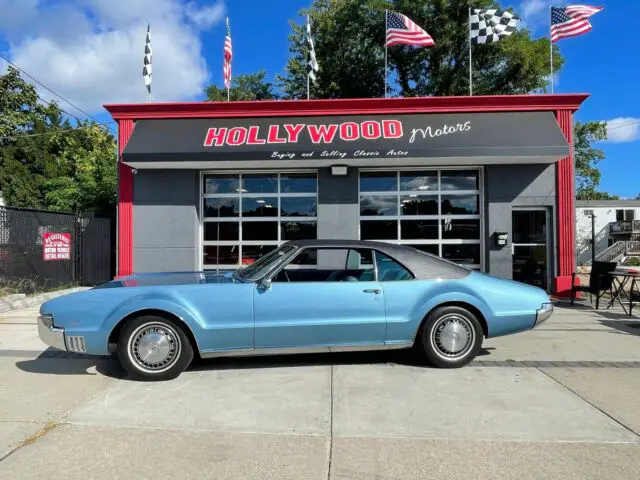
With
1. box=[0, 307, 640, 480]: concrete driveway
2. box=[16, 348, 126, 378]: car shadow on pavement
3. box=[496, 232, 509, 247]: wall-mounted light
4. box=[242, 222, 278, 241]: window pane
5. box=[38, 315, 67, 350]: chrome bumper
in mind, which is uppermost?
box=[242, 222, 278, 241]: window pane

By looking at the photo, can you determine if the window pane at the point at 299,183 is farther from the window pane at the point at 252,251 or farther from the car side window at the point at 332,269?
the car side window at the point at 332,269

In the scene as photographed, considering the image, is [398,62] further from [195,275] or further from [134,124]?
[195,275]

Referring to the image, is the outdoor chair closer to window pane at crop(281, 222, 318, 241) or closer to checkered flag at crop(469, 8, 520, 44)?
window pane at crop(281, 222, 318, 241)

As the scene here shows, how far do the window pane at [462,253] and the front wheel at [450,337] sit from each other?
21.6 ft

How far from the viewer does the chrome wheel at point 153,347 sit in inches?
196

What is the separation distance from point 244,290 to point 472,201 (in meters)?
8.31

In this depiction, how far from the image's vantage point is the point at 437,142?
10.9 metres

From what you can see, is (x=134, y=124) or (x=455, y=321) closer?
(x=455, y=321)

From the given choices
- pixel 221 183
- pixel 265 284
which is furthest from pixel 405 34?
pixel 265 284

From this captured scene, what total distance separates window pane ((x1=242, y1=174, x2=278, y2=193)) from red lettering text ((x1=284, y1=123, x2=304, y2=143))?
131cm

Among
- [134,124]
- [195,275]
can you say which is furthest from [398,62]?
[195,275]

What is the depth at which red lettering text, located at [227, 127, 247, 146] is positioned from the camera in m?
11.1

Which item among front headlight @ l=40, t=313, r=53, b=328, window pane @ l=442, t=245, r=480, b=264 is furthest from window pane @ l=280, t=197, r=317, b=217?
front headlight @ l=40, t=313, r=53, b=328

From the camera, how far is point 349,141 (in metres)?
11.0
